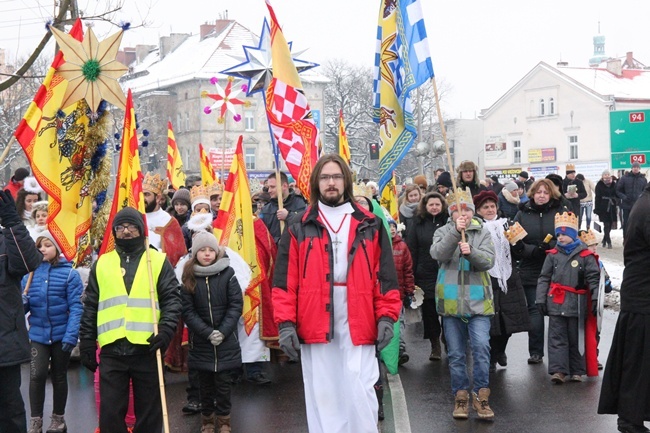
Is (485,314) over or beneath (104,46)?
beneath

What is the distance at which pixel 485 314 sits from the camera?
8.49 metres

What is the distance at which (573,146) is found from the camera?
73812 millimetres

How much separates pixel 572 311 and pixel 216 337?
3.76 m

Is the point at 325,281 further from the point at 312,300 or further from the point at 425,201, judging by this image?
the point at 425,201

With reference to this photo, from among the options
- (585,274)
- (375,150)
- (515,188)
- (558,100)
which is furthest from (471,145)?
(585,274)

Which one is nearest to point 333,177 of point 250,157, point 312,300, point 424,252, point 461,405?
point 312,300

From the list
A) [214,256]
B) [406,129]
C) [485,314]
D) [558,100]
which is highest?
[558,100]

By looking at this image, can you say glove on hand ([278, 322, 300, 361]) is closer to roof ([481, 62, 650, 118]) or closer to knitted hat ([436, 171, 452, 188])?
knitted hat ([436, 171, 452, 188])

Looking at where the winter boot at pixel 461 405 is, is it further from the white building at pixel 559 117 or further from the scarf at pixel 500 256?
the white building at pixel 559 117

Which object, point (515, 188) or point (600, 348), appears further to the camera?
point (515, 188)

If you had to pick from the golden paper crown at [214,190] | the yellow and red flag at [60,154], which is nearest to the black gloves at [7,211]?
the yellow and red flag at [60,154]

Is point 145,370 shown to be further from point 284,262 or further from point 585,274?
point 585,274

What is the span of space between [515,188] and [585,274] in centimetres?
630

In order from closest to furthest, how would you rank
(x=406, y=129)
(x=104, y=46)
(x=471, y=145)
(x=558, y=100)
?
(x=104, y=46), (x=406, y=129), (x=558, y=100), (x=471, y=145)
